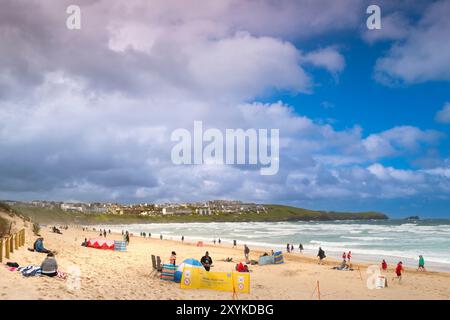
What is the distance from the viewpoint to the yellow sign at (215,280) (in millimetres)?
16453

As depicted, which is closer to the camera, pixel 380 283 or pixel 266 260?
pixel 380 283

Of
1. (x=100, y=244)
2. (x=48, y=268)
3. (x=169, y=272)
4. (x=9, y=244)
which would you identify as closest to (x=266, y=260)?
(x=169, y=272)

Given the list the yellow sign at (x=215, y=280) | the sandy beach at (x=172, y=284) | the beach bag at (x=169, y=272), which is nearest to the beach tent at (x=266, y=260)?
the sandy beach at (x=172, y=284)

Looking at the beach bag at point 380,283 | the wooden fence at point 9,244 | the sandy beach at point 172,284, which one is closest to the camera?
the sandy beach at point 172,284

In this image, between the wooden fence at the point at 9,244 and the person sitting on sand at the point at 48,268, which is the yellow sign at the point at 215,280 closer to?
the person sitting on sand at the point at 48,268

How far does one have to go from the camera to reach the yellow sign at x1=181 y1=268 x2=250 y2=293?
16453mm

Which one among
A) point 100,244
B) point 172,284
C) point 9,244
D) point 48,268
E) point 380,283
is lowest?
point 380,283

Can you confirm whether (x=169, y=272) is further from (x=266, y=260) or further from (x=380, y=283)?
(x=266, y=260)

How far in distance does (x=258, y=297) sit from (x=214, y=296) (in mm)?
2123

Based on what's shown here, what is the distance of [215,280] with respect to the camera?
16.5 meters

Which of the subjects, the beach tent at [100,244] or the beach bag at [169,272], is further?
the beach tent at [100,244]

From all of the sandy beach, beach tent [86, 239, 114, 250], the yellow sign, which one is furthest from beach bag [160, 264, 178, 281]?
beach tent [86, 239, 114, 250]
